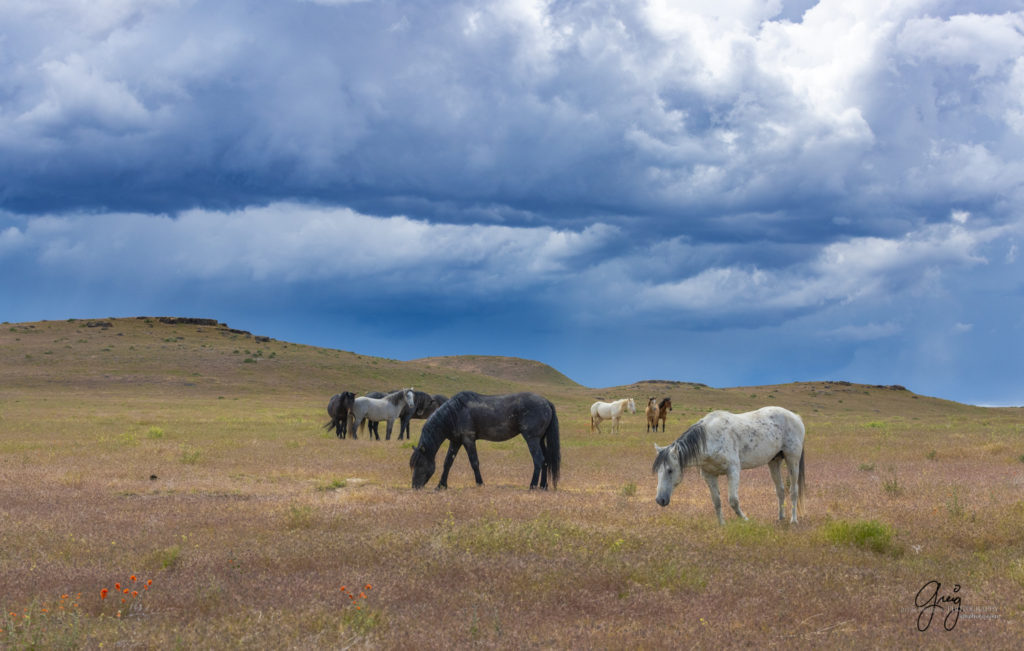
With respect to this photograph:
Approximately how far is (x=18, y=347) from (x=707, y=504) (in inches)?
3595

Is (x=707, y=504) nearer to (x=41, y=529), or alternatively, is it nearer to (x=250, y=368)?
(x=41, y=529)

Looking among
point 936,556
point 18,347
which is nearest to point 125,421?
point 936,556

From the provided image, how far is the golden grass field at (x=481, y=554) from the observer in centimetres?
661

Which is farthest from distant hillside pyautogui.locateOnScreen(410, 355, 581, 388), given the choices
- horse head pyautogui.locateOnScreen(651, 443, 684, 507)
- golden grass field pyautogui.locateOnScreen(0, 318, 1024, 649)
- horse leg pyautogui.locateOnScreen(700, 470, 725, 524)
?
horse head pyautogui.locateOnScreen(651, 443, 684, 507)

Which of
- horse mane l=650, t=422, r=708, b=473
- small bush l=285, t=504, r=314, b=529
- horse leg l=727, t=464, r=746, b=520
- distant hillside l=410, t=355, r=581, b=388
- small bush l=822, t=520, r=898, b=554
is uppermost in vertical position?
distant hillside l=410, t=355, r=581, b=388

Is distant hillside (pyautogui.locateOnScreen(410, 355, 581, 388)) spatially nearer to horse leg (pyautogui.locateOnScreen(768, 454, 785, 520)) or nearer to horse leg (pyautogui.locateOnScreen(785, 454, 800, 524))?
horse leg (pyautogui.locateOnScreen(768, 454, 785, 520))

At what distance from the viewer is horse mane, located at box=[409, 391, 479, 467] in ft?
53.9

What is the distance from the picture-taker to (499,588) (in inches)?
315

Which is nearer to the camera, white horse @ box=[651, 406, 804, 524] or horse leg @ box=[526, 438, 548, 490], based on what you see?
white horse @ box=[651, 406, 804, 524]

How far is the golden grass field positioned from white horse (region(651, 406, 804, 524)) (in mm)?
682

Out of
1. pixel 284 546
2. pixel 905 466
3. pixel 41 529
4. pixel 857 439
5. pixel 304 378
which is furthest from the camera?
pixel 304 378

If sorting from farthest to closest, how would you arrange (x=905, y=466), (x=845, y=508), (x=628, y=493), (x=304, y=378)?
1. (x=304, y=378)
2. (x=905, y=466)
3. (x=628, y=493)
4. (x=845, y=508)
